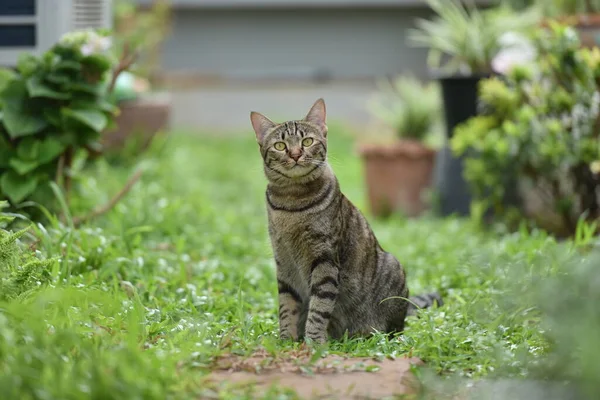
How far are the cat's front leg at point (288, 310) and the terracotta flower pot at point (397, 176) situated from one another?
4236 millimetres

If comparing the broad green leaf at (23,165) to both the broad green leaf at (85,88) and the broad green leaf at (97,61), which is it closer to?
Result: the broad green leaf at (85,88)

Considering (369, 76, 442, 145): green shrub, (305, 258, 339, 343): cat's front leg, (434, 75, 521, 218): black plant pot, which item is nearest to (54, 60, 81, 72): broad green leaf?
(305, 258, 339, 343): cat's front leg

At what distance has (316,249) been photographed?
333cm

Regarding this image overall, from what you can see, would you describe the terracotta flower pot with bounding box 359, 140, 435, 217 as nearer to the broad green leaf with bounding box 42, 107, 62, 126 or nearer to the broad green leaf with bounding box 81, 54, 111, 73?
the broad green leaf with bounding box 81, 54, 111, 73

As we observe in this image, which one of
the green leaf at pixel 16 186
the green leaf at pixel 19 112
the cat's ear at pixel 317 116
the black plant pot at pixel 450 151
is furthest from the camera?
the black plant pot at pixel 450 151

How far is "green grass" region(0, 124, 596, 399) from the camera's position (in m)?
2.46

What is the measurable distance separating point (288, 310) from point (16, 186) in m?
1.99

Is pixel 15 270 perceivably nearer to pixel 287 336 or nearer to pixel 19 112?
pixel 287 336

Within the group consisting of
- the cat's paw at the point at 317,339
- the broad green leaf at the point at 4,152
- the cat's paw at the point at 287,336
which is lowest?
the cat's paw at the point at 287,336

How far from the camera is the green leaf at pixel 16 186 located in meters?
4.57

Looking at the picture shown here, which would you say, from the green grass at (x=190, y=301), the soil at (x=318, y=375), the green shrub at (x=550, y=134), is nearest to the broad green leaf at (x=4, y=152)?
the green grass at (x=190, y=301)

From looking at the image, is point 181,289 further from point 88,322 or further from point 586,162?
point 586,162

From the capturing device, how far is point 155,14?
10523mm

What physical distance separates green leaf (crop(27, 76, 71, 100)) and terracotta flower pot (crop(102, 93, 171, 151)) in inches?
135
